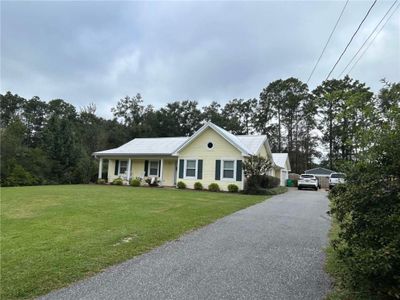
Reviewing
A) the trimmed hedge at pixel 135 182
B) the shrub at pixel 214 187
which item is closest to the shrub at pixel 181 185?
the shrub at pixel 214 187

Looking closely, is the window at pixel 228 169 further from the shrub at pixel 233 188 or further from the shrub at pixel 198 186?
the shrub at pixel 198 186

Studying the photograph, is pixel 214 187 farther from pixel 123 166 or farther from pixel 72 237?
pixel 72 237

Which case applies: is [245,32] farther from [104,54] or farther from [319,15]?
[104,54]

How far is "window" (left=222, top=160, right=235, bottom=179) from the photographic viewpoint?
70.9 ft

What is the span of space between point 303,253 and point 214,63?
12836 mm

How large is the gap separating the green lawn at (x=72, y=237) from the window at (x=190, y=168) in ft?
38.4

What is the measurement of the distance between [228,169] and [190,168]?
309 centimetres

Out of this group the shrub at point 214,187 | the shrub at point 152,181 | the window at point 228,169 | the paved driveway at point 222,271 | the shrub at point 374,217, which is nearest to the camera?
the shrub at point 374,217

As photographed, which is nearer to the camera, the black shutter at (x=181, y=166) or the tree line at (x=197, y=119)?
the black shutter at (x=181, y=166)

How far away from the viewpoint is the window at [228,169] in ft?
70.9

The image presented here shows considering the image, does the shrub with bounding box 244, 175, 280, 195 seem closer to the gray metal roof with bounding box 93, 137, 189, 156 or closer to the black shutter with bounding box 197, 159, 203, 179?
the black shutter with bounding box 197, 159, 203, 179

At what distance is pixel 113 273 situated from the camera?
4.51 meters

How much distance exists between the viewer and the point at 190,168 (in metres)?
23.1

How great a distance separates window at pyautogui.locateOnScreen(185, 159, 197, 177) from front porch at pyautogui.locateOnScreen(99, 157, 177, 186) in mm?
2063
